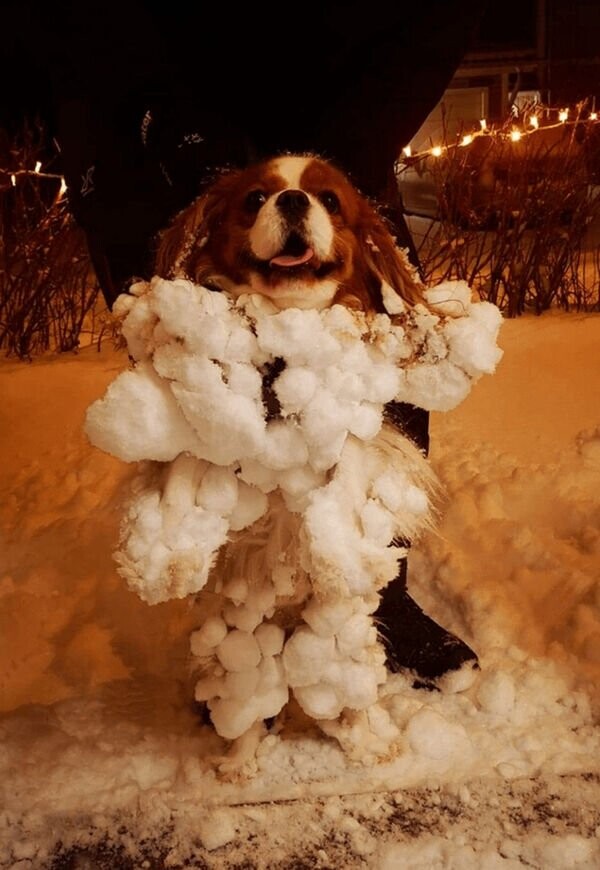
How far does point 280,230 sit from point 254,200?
109 millimetres

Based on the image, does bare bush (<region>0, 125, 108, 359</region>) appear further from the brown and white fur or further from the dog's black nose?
the dog's black nose

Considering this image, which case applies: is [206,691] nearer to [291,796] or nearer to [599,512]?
[291,796]

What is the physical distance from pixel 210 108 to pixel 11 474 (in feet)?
6.28

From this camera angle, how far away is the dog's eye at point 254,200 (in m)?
1.54

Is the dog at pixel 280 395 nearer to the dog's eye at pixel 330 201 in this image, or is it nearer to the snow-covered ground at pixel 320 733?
the dog's eye at pixel 330 201

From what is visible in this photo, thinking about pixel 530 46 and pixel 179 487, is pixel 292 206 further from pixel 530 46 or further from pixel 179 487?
pixel 530 46

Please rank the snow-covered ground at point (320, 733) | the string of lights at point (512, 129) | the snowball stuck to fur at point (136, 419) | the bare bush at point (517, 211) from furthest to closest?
1. the bare bush at point (517, 211)
2. the string of lights at point (512, 129)
3. the snow-covered ground at point (320, 733)
4. the snowball stuck to fur at point (136, 419)

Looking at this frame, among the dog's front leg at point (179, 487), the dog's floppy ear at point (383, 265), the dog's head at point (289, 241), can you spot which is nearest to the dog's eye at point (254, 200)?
the dog's head at point (289, 241)

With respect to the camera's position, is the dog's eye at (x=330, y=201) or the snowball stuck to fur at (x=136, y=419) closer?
the snowball stuck to fur at (x=136, y=419)

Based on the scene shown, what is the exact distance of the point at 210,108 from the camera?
1753mm

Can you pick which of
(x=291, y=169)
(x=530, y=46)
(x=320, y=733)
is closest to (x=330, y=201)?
(x=291, y=169)

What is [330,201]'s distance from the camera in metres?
1.57

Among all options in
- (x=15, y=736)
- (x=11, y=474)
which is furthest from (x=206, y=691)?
(x=11, y=474)

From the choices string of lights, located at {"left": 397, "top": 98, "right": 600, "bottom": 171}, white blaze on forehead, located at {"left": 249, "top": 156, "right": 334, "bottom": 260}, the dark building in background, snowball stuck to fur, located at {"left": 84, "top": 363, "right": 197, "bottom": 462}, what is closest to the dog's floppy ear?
white blaze on forehead, located at {"left": 249, "top": 156, "right": 334, "bottom": 260}
